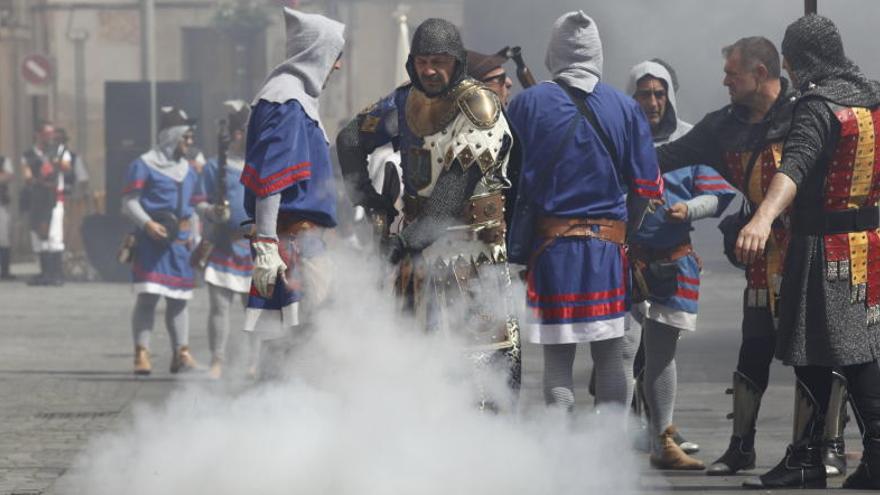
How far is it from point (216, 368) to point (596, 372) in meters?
5.36

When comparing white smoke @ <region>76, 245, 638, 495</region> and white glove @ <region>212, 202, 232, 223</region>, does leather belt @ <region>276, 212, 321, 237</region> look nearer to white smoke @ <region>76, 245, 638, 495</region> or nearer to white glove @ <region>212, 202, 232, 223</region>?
white smoke @ <region>76, 245, 638, 495</region>

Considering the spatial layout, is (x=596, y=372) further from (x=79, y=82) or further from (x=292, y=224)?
(x=79, y=82)

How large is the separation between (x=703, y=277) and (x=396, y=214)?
51.0 feet

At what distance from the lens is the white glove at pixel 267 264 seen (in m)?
7.05

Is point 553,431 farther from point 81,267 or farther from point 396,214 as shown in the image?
point 81,267

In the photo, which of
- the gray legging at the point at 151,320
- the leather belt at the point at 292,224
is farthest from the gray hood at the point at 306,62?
the gray legging at the point at 151,320

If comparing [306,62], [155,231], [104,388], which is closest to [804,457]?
→ [306,62]

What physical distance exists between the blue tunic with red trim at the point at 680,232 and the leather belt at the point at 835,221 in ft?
3.55

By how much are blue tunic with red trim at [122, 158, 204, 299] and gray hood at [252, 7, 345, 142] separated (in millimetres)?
5499

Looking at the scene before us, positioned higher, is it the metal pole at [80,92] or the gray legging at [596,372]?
the metal pole at [80,92]

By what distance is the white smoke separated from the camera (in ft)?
20.7

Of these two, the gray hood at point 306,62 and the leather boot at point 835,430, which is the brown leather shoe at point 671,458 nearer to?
the leather boot at point 835,430

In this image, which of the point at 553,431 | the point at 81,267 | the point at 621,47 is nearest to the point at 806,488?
the point at 553,431

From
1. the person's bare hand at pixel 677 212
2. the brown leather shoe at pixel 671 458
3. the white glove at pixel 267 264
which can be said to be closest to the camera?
the white glove at pixel 267 264
